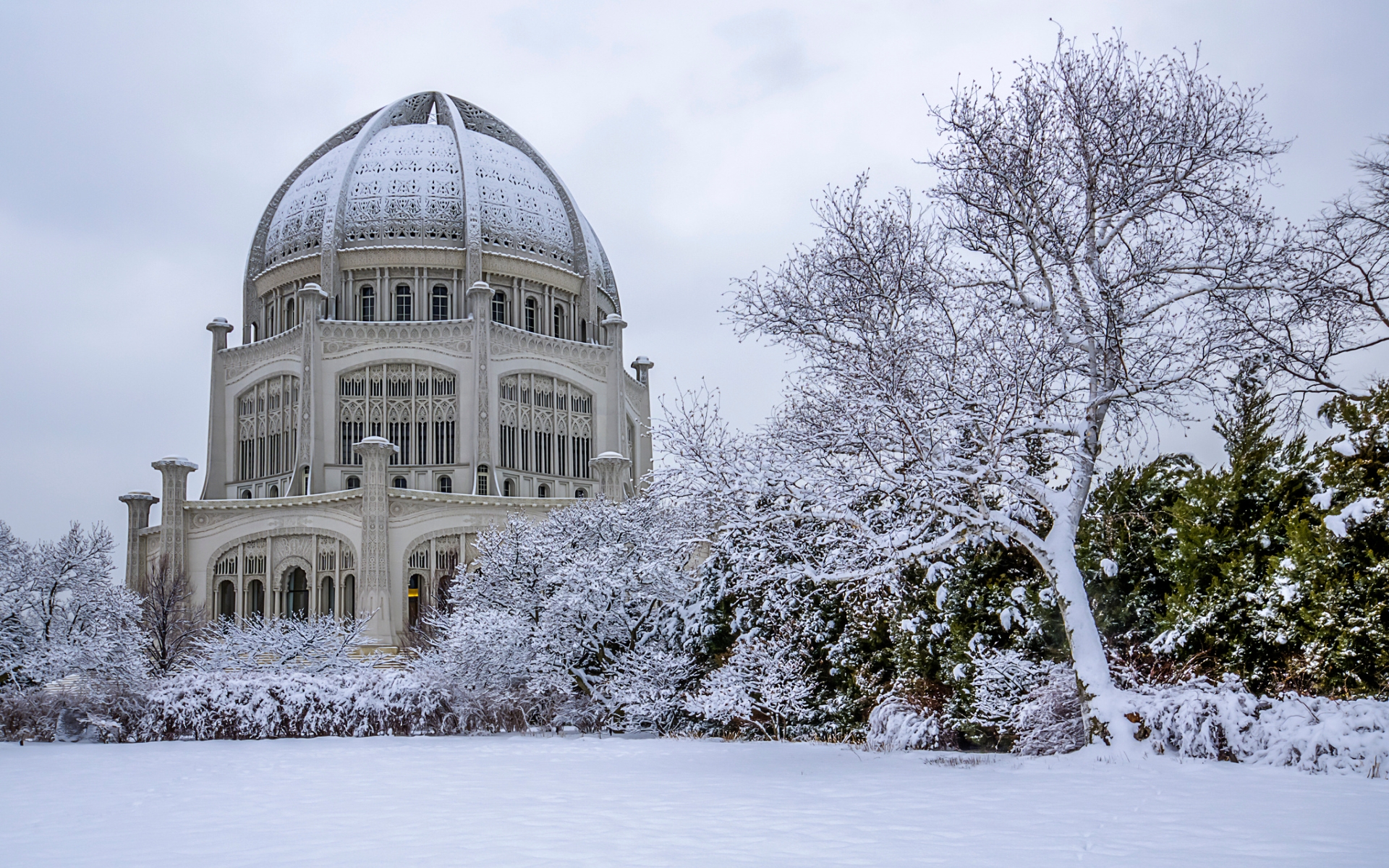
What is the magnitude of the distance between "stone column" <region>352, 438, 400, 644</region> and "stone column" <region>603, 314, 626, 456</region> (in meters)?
15.1

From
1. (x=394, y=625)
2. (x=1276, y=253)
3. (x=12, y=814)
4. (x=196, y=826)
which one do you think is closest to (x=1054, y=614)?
(x=1276, y=253)

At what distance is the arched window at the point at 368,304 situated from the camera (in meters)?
60.0

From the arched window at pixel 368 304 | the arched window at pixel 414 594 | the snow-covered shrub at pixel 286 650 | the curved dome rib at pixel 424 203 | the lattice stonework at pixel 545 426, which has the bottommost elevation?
the snow-covered shrub at pixel 286 650

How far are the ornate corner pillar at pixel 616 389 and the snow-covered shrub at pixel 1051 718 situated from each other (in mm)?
48061

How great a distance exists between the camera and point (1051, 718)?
39.5 ft

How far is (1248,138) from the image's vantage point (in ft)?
40.7

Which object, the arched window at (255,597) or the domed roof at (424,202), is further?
the domed roof at (424,202)

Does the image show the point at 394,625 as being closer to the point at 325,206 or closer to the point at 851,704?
the point at 325,206

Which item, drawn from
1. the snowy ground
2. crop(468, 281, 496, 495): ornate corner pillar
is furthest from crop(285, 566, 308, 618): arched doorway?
the snowy ground

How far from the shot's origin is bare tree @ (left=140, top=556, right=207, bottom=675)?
94.8ft

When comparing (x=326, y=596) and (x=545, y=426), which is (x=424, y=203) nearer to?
(x=545, y=426)

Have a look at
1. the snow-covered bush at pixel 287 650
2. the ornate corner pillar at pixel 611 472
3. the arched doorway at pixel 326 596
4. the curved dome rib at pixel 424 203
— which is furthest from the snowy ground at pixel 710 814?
the curved dome rib at pixel 424 203

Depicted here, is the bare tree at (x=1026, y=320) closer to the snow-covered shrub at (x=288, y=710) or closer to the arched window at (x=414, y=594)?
the snow-covered shrub at (x=288, y=710)

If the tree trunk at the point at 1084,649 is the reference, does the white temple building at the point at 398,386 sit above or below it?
above
